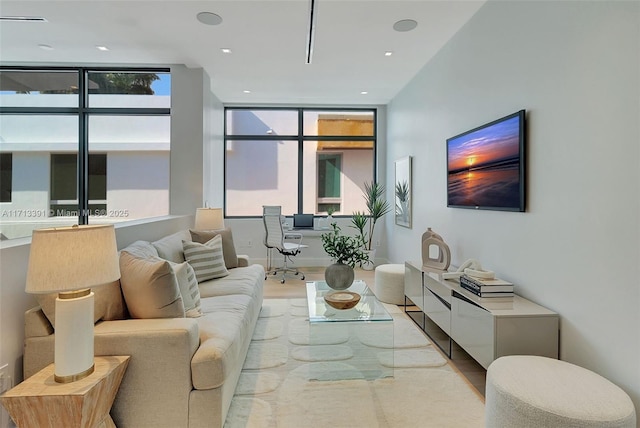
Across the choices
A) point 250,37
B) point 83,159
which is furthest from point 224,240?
point 83,159

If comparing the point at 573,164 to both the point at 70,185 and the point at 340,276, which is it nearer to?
the point at 340,276

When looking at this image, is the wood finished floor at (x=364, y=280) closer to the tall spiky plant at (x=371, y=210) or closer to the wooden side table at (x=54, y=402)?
the tall spiky plant at (x=371, y=210)

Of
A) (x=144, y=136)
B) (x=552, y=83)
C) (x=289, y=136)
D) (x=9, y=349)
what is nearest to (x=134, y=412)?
(x=9, y=349)

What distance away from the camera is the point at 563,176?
6.81 feet

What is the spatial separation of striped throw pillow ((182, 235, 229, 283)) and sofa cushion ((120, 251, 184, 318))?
48.3 inches

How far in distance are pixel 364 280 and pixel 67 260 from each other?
14.1 feet

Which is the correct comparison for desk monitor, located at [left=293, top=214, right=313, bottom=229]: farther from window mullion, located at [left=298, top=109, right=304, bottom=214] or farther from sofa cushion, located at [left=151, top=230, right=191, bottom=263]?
sofa cushion, located at [left=151, top=230, right=191, bottom=263]

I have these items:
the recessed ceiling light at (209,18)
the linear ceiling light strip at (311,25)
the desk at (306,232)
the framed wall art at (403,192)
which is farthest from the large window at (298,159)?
the recessed ceiling light at (209,18)

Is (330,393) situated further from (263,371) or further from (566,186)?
→ (566,186)

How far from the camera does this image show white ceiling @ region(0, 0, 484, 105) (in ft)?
10.1

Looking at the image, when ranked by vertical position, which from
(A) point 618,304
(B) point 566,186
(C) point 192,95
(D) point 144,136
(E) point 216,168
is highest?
(C) point 192,95

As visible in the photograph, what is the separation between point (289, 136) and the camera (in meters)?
6.56

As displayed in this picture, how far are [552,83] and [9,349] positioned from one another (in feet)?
11.2

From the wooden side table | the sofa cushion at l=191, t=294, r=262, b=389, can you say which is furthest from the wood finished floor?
the wooden side table
